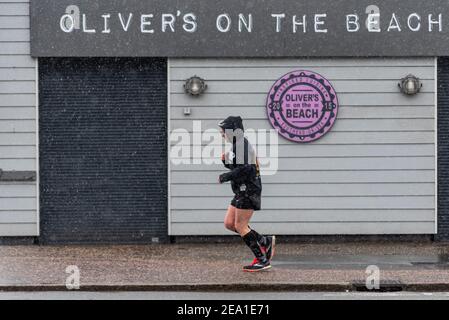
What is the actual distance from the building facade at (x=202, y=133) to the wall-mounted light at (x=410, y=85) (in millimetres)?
110

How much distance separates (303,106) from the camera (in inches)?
711

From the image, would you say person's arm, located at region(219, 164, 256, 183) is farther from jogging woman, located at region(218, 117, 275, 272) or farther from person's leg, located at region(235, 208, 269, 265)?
person's leg, located at region(235, 208, 269, 265)

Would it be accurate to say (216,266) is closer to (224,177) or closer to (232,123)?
(224,177)

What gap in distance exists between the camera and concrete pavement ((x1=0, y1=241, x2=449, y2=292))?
13117 millimetres

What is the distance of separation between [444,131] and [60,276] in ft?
23.4

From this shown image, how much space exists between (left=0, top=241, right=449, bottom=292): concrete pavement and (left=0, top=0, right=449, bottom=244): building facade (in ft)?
1.88

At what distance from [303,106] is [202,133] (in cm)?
164

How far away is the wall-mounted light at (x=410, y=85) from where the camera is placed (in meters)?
17.9

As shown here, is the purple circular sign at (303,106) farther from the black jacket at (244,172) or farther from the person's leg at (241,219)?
the person's leg at (241,219)

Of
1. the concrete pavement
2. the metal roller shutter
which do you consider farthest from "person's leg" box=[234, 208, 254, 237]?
the metal roller shutter

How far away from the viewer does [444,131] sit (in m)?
18.1

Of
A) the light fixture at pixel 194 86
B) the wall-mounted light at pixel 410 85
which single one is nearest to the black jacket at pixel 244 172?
the light fixture at pixel 194 86
